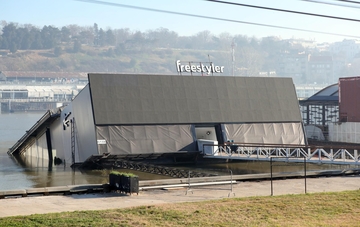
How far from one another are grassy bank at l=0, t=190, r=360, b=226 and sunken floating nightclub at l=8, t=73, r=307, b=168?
80.0 feet

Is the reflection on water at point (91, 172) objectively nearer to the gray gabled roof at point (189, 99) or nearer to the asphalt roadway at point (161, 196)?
the gray gabled roof at point (189, 99)

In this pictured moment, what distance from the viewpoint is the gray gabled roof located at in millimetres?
48219

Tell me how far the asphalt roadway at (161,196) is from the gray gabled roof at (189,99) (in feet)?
64.1

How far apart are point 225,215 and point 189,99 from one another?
102 ft

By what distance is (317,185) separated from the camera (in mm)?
29328

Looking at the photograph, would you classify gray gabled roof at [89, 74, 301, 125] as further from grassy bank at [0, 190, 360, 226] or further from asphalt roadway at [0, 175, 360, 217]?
grassy bank at [0, 190, 360, 226]

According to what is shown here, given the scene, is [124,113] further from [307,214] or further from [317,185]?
[307,214]

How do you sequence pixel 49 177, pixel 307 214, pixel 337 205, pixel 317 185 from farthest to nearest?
pixel 49 177
pixel 317 185
pixel 337 205
pixel 307 214

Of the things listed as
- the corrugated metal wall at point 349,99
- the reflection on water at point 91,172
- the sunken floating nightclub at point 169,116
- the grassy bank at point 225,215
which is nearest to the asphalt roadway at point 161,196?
the grassy bank at point 225,215

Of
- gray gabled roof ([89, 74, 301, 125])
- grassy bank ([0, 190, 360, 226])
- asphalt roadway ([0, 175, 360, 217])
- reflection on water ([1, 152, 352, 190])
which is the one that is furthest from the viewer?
gray gabled roof ([89, 74, 301, 125])

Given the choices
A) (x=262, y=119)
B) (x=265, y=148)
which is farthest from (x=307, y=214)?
(x=262, y=119)

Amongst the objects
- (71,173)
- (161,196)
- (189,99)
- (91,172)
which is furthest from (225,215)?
(189,99)

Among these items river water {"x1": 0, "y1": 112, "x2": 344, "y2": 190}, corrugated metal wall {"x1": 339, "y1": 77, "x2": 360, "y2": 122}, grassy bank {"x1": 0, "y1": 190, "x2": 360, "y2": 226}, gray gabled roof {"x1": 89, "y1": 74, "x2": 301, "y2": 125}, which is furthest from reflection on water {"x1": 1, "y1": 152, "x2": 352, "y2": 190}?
corrugated metal wall {"x1": 339, "y1": 77, "x2": 360, "y2": 122}

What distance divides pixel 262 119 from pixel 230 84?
4.10 m
